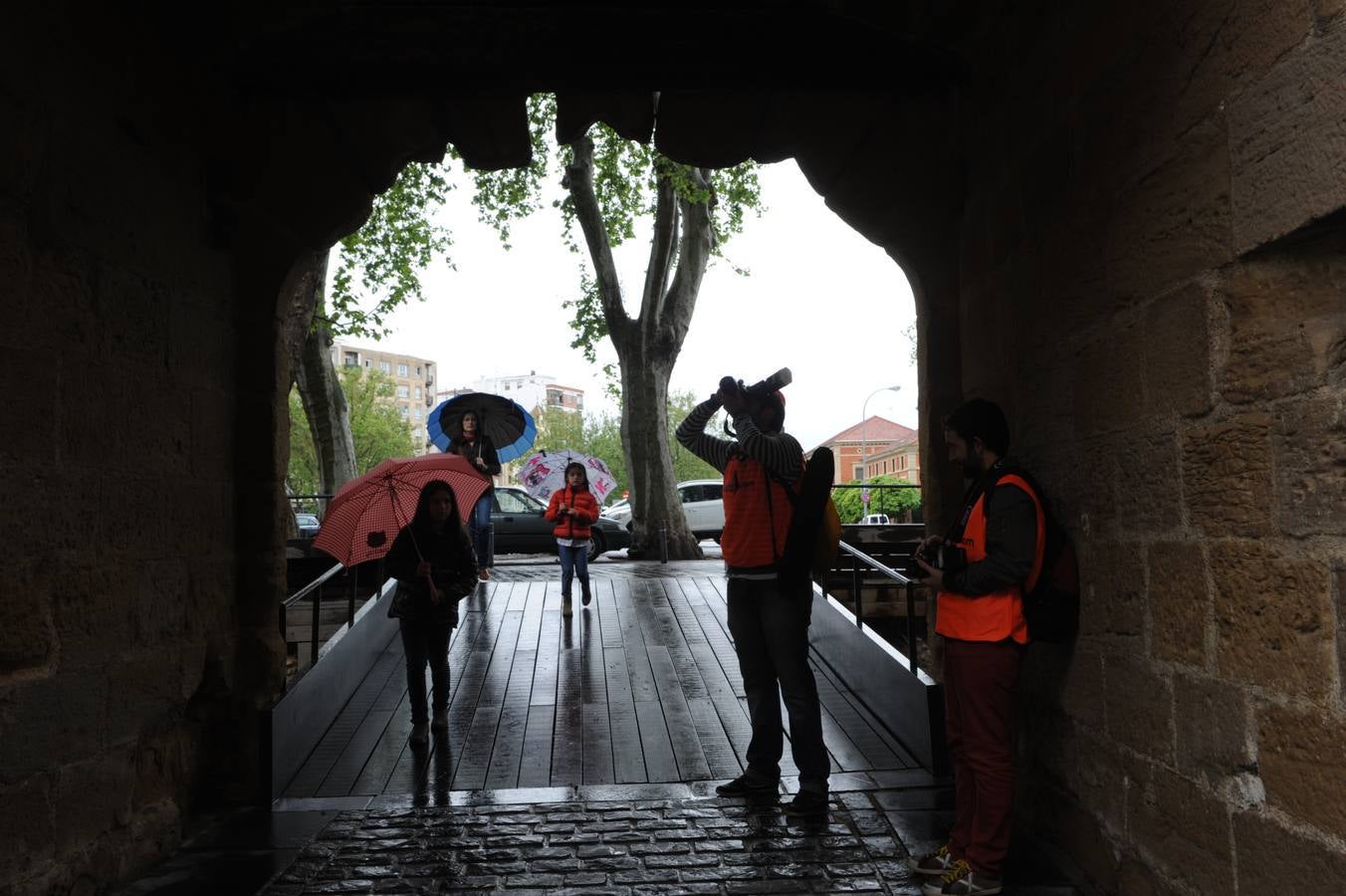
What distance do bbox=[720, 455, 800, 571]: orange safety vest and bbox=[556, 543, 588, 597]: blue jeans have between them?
523 cm

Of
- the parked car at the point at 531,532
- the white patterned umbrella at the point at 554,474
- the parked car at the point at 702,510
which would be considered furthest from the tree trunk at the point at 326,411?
the parked car at the point at 702,510

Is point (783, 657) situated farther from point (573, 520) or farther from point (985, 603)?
point (573, 520)

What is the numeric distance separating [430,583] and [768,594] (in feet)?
6.81

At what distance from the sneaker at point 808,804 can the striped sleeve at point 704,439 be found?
54.3 inches

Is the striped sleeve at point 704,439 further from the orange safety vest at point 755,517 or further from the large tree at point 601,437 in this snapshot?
the large tree at point 601,437

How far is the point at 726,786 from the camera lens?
15.3ft

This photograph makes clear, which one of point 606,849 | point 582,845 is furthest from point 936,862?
point 582,845

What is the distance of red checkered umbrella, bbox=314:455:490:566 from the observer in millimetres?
5559

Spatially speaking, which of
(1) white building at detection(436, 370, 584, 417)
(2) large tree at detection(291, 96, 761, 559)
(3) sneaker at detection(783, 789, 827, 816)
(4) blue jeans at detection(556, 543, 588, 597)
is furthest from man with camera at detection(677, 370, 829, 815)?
(1) white building at detection(436, 370, 584, 417)

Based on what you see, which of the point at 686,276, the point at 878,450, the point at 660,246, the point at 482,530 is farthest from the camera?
the point at 878,450

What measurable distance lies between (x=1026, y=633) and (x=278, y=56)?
3.82 m

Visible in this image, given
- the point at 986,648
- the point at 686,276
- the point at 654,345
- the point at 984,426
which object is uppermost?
the point at 686,276

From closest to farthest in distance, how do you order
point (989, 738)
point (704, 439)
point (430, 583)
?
1. point (989, 738)
2. point (704, 439)
3. point (430, 583)

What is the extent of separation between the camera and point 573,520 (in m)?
9.76
